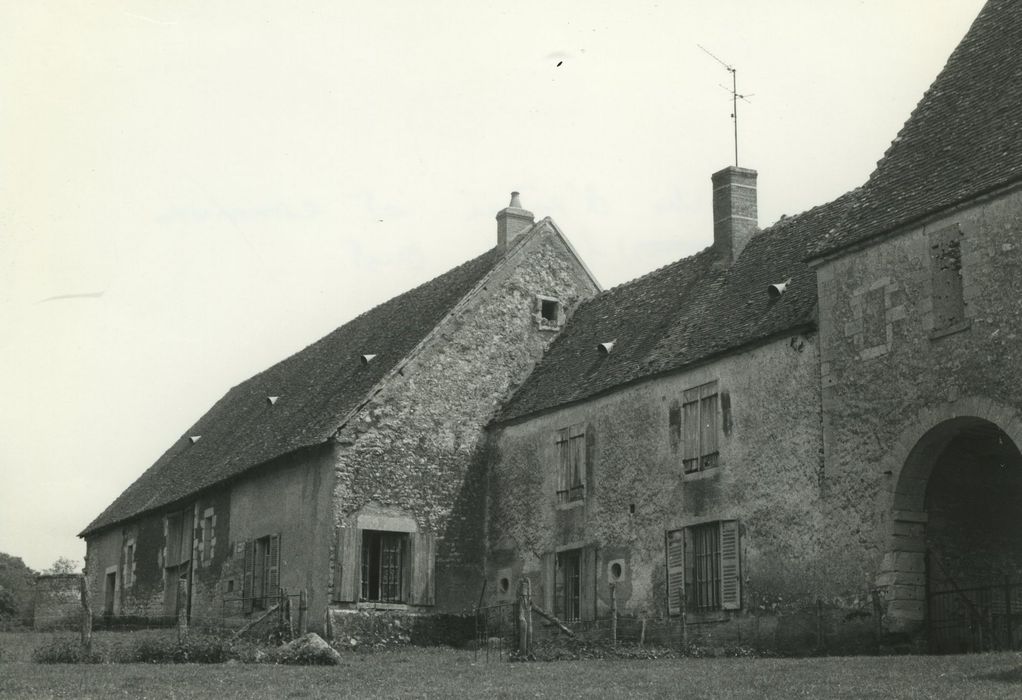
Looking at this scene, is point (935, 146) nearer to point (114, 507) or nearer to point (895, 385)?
point (895, 385)

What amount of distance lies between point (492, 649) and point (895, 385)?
8.70 meters

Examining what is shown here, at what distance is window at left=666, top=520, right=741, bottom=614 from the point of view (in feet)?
73.6

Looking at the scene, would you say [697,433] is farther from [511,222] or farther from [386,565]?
[511,222]

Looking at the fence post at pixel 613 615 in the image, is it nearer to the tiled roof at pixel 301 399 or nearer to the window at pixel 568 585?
the window at pixel 568 585

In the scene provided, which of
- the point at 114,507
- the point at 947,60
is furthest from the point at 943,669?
the point at 114,507

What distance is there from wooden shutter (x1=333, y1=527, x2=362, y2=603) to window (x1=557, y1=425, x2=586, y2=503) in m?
4.24

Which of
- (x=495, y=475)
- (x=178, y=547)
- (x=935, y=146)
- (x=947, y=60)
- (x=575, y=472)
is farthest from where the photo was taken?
(x=178, y=547)

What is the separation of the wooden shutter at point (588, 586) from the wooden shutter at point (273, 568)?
22.5ft

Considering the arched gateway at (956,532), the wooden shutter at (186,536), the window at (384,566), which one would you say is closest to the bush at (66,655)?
the window at (384,566)

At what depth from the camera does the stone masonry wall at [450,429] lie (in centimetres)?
2794

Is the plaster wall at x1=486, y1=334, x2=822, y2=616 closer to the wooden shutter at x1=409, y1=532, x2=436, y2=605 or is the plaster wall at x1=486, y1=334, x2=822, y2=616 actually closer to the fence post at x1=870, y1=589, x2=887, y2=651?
the fence post at x1=870, y1=589, x2=887, y2=651

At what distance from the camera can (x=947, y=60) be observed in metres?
22.7

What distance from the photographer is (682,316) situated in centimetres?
2636

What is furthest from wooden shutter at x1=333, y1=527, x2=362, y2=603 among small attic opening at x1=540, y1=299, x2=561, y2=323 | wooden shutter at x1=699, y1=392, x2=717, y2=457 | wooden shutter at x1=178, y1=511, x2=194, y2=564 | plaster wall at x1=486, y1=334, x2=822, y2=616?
wooden shutter at x1=178, y1=511, x2=194, y2=564
